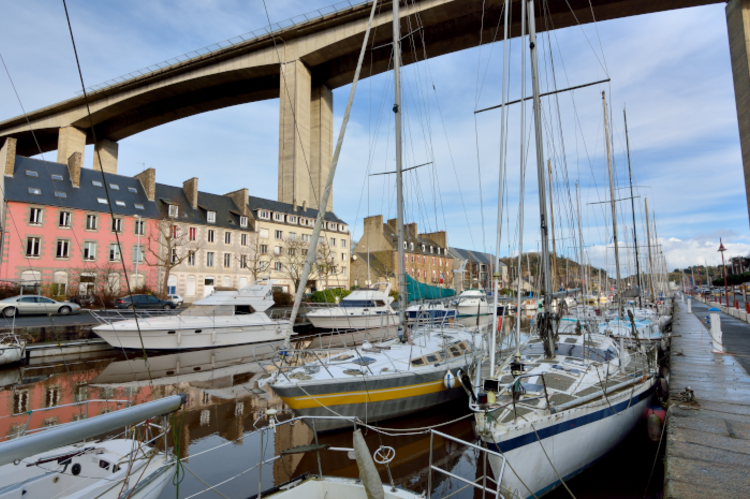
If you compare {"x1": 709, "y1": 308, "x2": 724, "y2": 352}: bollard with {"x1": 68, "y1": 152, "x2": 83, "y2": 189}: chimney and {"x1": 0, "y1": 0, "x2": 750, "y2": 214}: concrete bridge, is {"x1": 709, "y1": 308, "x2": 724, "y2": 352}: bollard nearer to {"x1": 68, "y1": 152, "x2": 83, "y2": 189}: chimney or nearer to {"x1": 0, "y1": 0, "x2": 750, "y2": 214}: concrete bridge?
{"x1": 0, "y1": 0, "x2": 750, "y2": 214}: concrete bridge

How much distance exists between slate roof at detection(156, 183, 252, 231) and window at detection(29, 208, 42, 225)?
9.41 metres

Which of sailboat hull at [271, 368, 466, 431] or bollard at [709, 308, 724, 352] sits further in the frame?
bollard at [709, 308, 724, 352]

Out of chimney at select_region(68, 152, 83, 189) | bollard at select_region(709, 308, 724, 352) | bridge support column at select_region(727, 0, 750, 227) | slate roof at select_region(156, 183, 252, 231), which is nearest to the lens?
bollard at select_region(709, 308, 724, 352)

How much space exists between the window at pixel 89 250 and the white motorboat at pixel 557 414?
128 feet

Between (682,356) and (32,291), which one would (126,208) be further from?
(682,356)

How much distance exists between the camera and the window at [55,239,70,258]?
3441cm

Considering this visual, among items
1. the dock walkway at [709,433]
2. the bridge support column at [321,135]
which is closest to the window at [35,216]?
the bridge support column at [321,135]

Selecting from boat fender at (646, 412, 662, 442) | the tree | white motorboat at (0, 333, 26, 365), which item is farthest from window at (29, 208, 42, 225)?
boat fender at (646, 412, 662, 442)

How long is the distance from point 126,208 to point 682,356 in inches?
1706

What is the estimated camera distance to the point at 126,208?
38.3m

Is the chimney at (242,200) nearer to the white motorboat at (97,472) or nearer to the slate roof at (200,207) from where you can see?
the slate roof at (200,207)

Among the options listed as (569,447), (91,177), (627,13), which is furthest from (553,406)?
(627,13)

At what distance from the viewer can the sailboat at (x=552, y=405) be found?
6.00 metres

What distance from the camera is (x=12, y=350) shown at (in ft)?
54.6
